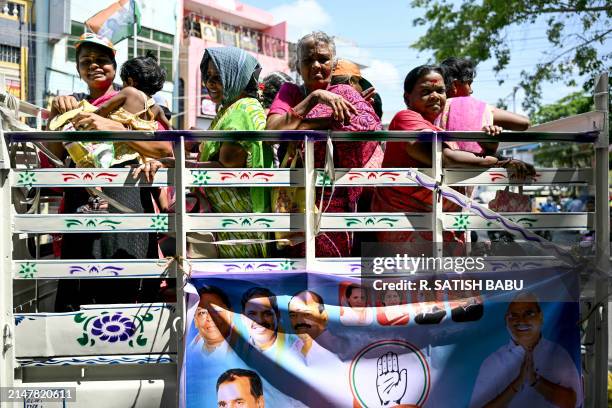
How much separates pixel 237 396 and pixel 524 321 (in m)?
1.32

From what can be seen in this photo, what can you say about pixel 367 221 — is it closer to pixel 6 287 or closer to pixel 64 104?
pixel 6 287

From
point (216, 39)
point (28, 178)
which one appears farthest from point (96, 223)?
point (216, 39)

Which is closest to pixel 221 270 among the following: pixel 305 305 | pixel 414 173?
pixel 305 305

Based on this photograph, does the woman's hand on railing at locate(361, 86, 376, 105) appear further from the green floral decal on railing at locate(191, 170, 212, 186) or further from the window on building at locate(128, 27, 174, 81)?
the window on building at locate(128, 27, 174, 81)

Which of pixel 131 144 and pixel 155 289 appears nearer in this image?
pixel 131 144

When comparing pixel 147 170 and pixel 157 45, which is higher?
pixel 157 45

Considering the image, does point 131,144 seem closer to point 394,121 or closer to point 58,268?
point 58,268

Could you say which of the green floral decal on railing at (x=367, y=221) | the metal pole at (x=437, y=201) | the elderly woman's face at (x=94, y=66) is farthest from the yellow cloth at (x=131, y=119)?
the metal pole at (x=437, y=201)

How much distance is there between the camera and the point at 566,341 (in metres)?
2.42

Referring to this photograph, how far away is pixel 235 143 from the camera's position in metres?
2.44

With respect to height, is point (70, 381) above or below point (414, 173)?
below

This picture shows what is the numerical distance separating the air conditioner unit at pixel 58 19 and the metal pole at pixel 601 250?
1610 centimetres

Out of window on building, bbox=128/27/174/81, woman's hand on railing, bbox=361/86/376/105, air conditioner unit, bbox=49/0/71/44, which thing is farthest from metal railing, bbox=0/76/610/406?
window on building, bbox=128/27/174/81

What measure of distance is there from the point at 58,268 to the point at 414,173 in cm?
159
